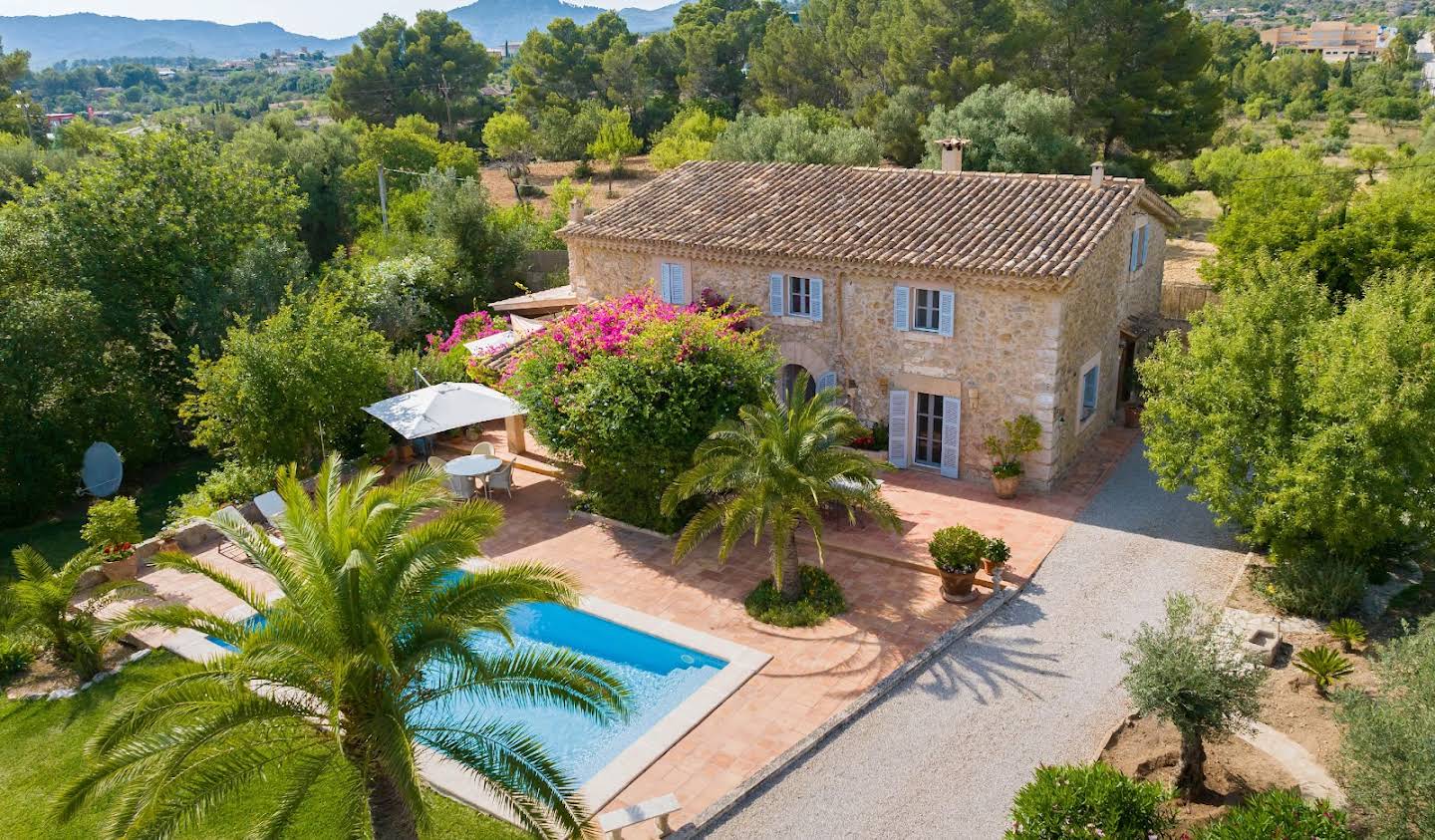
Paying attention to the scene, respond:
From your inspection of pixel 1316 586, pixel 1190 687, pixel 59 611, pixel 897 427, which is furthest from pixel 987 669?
pixel 59 611

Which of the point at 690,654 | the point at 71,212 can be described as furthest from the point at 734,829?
the point at 71,212

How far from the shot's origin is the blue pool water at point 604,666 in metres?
15.0

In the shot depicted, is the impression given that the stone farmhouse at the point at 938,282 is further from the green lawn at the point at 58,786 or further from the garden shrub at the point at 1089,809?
the green lawn at the point at 58,786

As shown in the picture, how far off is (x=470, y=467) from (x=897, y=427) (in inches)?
393

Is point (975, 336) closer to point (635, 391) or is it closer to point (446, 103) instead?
point (635, 391)

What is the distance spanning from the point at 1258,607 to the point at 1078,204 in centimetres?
1026

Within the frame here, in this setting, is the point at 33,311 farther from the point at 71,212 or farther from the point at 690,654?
the point at 690,654

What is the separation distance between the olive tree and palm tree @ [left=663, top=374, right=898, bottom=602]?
5.59 meters

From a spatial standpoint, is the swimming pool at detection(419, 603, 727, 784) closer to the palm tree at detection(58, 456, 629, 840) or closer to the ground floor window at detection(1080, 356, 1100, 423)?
the palm tree at detection(58, 456, 629, 840)

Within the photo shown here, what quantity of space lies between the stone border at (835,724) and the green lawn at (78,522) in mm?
17388

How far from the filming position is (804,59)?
7200 cm

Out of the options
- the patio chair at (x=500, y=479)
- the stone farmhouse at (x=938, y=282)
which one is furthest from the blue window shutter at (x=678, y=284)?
the patio chair at (x=500, y=479)

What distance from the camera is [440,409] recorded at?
24094 mm

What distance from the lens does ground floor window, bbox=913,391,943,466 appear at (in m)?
24.1
